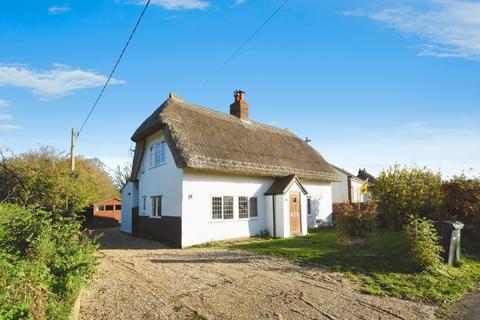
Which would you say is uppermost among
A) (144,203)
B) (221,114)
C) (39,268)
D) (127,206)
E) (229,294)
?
(221,114)

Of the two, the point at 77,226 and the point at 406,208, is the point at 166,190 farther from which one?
the point at 406,208

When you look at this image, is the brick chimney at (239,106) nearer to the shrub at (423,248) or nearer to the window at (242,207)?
the window at (242,207)

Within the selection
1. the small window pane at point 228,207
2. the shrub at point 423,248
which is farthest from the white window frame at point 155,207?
the shrub at point 423,248

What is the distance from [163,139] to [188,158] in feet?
11.3

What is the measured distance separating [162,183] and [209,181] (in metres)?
2.75

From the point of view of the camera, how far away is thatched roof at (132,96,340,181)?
14.7 m

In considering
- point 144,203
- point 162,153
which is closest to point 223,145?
point 162,153

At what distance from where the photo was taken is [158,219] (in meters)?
16.1

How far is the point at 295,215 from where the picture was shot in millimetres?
17438

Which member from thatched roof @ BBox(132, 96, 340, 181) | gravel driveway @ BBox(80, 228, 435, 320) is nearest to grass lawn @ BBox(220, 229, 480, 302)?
gravel driveway @ BBox(80, 228, 435, 320)

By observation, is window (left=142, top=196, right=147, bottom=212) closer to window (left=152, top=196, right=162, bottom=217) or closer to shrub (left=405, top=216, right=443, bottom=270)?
window (left=152, top=196, right=162, bottom=217)

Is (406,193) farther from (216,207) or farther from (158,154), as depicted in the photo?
(158,154)

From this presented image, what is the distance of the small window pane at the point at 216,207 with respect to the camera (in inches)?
597

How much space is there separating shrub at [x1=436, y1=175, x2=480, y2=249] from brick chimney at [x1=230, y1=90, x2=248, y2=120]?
12763mm
